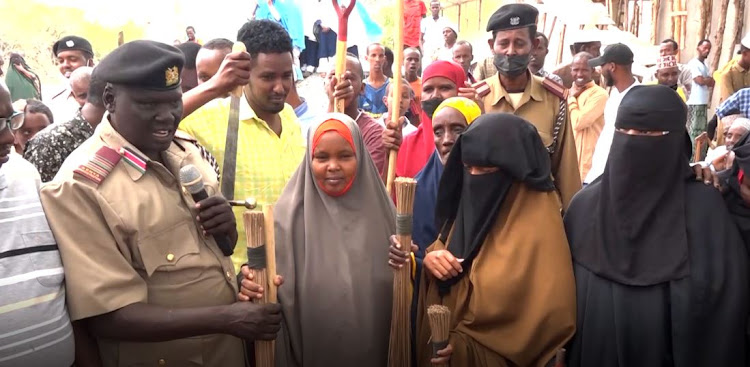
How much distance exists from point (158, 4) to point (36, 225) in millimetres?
13312

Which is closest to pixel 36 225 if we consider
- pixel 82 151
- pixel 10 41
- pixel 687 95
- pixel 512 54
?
pixel 82 151

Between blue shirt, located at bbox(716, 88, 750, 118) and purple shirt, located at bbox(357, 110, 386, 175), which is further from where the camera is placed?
blue shirt, located at bbox(716, 88, 750, 118)

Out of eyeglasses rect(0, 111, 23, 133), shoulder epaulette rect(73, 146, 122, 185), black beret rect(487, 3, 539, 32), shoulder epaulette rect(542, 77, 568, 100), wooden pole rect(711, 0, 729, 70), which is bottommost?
shoulder epaulette rect(73, 146, 122, 185)

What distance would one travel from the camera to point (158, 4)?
46.3ft

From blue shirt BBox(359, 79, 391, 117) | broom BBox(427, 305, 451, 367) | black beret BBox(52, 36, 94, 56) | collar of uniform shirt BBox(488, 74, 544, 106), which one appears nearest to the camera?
broom BBox(427, 305, 451, 367)

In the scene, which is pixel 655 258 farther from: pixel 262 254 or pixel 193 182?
pixel 193 182

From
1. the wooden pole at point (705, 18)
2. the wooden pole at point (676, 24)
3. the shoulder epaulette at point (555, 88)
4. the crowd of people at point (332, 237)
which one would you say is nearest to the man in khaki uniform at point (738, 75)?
the wooden pole at point (705, 18)

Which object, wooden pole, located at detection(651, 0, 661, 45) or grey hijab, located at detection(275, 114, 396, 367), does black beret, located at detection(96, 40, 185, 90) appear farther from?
wooden pole, located at detection(651, 0, 661, 45)

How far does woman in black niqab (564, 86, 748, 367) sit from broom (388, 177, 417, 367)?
705 millimetres

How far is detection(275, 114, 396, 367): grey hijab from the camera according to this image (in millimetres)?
2818

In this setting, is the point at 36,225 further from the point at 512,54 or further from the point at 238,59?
the point at 512,54

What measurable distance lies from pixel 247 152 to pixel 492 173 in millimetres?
1206

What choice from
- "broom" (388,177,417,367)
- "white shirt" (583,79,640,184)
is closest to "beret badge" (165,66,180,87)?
"broom" (388,177,417,367)

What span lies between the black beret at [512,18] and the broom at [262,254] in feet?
7.50
